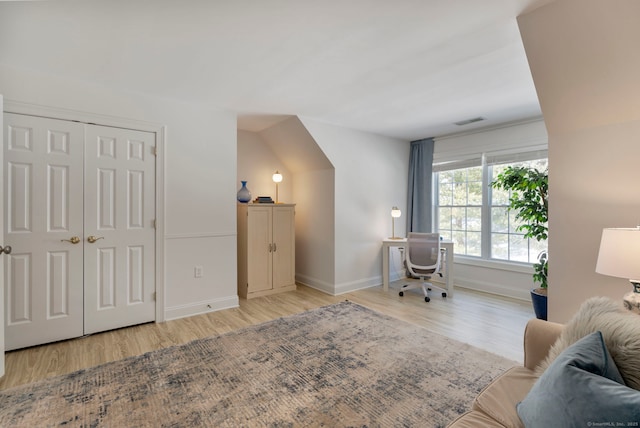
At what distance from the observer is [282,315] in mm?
3367

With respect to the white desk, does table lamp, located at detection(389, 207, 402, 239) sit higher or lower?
higher

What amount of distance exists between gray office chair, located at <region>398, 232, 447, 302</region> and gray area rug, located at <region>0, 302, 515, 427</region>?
1385 millimetres

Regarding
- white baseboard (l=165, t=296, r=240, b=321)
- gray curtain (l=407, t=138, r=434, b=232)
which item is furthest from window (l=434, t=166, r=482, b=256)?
white baseboard (l=165, t=296, r=240, b=321)

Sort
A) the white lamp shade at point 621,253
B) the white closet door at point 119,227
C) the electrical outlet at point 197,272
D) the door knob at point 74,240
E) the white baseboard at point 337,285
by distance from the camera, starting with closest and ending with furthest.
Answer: the white lamp shade at point 621,253 → the door knob at point 74,240 → the white closet door at point 119,227 → the electrical outlet at point 197,272 → the white baseboard at point 337,285

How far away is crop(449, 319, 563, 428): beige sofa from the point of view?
3.65 ft

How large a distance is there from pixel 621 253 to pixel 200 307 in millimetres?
3673

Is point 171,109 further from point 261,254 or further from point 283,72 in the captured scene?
point 261,254

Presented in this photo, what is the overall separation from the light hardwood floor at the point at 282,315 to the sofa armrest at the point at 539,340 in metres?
1.09

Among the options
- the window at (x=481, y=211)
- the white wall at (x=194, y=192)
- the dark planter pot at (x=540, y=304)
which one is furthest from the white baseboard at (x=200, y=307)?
the window at (x=481, y=211)

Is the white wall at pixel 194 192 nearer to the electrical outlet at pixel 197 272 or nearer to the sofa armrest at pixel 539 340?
the electrical outlet at pixel 197 272

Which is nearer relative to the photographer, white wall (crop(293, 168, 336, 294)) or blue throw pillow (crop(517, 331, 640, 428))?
blue throw pillow (crop(517, 331, 640, 428))

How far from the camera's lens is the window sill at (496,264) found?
13.2ft

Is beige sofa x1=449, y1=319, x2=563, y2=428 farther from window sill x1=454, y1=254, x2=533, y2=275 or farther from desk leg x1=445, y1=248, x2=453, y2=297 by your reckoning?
window sill x1=454, y1=254, x2=533, y2=275

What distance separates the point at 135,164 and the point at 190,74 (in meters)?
1.13
